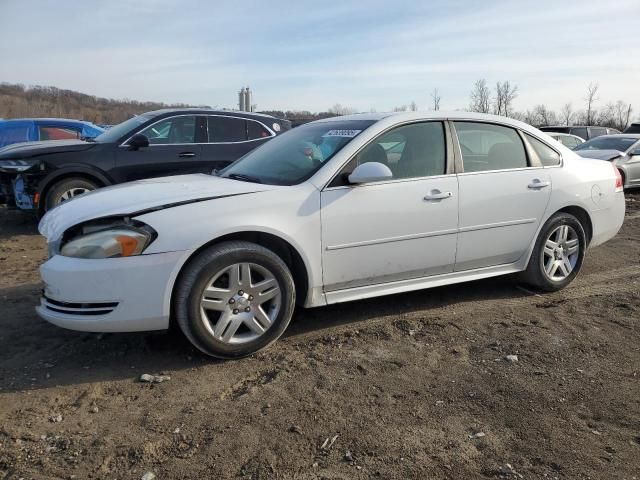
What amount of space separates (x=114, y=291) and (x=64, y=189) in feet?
15.2

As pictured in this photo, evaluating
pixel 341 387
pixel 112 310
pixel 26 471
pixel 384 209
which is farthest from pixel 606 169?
pixel 26 471

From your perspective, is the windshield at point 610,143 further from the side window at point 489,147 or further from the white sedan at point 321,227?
the side window at point 489,147

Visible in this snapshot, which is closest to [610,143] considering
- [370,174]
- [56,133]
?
[370,174]

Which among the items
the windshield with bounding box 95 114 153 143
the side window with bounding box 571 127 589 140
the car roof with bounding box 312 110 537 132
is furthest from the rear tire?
the side window with bounding box 571 127 589 140

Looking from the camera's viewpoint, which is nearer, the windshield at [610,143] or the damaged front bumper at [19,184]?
the damaged front bumper at [19,184]

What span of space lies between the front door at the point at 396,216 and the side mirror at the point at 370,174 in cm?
10

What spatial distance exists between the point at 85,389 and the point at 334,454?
5.02ft

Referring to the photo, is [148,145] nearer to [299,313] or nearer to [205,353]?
[299,313]

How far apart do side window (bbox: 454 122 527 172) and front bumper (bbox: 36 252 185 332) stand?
2.46 metres

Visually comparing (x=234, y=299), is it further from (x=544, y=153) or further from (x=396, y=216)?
(x=544, y=153)

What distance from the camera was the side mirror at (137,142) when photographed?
7478mm

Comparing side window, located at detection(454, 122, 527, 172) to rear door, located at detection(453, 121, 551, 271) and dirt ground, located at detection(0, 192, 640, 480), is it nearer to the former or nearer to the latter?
rear door, located at detection(453, 121, 551, 271)

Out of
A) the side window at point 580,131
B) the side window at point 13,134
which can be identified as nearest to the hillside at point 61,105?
the side window at point 580,131

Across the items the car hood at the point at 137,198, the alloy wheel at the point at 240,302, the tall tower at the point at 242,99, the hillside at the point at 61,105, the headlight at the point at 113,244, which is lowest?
the alloy wheel at the point at 240,302
